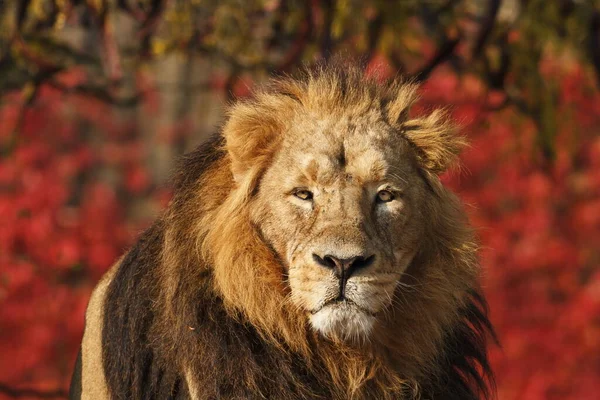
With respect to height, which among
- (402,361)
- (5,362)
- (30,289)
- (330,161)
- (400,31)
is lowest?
(5,362)

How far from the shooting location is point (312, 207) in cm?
486

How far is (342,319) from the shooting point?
4656 millimetres

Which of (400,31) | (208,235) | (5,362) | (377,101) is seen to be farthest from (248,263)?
(5,362)

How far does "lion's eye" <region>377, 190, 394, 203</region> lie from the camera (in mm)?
4938

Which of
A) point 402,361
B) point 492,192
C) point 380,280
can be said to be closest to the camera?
point 380,280

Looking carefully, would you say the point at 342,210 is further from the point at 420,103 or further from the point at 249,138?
the point at 420,103

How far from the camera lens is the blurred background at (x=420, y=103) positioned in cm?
845

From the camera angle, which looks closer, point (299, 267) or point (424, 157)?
point (299, 267)

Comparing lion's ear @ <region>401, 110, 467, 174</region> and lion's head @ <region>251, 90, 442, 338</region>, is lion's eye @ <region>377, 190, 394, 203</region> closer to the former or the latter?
lion's head @ <region>251, 90, 442, 338</region>

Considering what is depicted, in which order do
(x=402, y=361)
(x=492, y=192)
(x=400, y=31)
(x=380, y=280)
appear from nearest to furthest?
(x=380, y=280) < (x=402, y=361) < (x=400, y=31) < (x=492, y=192)

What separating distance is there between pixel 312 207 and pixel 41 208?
728 cm

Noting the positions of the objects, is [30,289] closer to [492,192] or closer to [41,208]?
[41,208]

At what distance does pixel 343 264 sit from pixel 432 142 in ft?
3.03

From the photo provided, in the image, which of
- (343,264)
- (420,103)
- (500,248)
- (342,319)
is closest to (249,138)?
(343,264)
